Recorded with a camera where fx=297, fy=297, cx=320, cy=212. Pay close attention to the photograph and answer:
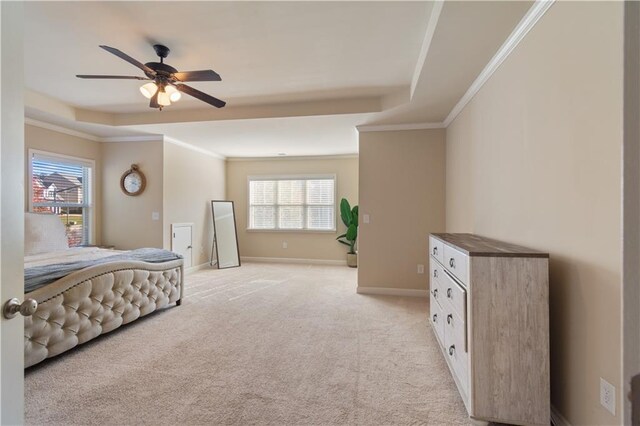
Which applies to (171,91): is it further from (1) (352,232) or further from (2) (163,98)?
(1) (352,232)

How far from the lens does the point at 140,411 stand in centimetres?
176

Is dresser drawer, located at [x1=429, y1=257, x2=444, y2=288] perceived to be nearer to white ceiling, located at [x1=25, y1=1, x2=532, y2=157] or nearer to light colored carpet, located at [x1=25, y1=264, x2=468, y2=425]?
light colored carpet, located at [x1=25, y1=264, x2=468, y2=425]

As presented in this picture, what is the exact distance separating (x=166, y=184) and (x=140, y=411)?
3952 millimetres

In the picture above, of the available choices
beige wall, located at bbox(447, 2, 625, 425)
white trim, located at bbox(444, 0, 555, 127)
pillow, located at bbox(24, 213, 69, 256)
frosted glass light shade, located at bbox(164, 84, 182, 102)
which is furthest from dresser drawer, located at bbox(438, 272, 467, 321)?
pillow, located at bbox(24, 213, 69, 256)

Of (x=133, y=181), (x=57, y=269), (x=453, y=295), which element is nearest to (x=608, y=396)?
(x=453, y=295)

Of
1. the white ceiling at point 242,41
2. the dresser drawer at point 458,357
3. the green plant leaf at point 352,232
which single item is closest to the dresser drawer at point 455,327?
the dresser drawer at point 458,357

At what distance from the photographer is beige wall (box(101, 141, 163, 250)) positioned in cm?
494

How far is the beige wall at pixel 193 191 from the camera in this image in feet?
16.6

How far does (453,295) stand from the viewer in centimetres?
203

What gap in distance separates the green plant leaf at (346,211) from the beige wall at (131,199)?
11.1ft

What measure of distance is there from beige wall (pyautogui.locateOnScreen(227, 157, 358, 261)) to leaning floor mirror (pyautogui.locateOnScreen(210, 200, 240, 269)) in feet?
1.17
